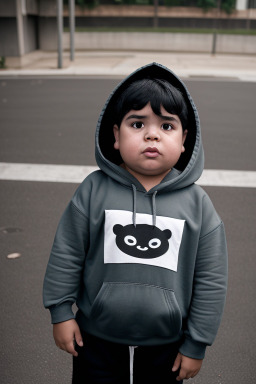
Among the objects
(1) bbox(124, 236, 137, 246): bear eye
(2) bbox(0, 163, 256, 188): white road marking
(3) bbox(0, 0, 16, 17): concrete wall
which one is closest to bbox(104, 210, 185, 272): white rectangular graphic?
(1) bbox(124, 236, 137, 246): bear eye

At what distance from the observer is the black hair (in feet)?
5.03

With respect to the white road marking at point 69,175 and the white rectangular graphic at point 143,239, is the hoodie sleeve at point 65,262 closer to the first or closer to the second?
the white rectangular graphic at point 143,239

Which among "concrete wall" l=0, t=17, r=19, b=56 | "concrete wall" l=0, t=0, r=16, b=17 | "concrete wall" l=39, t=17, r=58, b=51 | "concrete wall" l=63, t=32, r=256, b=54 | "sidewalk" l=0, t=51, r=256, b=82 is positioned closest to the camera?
"sidewalk" l=0, t=51, r=256, b=82

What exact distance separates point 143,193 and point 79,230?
0.24 metres

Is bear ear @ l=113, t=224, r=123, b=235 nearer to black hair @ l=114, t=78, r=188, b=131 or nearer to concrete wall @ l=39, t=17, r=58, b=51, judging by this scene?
black hair @ l=114, t=78, r=188, b=131

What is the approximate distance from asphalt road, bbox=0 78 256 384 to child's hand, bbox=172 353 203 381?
0.97 meters

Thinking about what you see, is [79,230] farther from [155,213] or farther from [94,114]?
[94,114]

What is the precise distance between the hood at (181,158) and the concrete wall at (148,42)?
2982 cm

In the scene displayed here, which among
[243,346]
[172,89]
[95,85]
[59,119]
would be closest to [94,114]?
[59,119]

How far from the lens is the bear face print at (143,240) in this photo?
1544mm

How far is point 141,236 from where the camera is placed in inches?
60.9

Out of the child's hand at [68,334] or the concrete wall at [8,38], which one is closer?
the child's hand at [68,334]

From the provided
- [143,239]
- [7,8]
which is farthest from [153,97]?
[7,8]

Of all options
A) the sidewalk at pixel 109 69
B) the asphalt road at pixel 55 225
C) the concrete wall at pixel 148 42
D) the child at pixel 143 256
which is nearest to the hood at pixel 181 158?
the child at pixel 143 256
